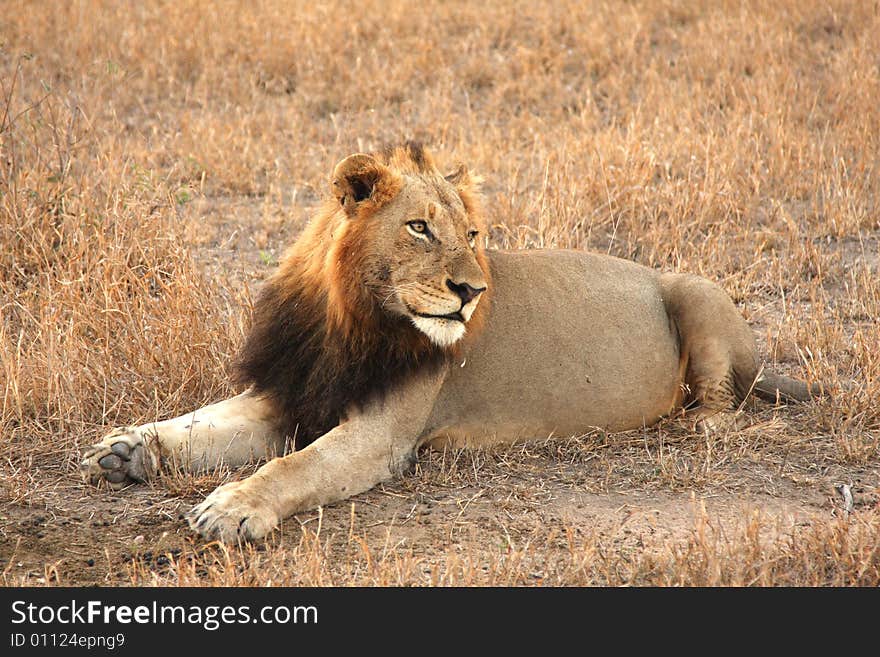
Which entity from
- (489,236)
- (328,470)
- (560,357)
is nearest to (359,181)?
(328,470)

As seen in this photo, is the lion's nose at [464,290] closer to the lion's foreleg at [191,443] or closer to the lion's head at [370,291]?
the lion's head at [370,291]

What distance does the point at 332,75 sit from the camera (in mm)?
9914

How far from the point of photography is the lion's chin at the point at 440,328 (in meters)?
3.97

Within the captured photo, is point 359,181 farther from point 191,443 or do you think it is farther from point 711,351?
point 711,351

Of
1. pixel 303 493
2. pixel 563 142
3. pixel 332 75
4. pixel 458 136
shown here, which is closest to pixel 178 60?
pixel 332 75

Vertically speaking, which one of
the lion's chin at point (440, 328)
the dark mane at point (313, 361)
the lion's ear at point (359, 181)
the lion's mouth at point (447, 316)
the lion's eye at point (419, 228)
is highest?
the lion's ear at point (359, 181)

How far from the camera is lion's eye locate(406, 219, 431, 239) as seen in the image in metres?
4.01

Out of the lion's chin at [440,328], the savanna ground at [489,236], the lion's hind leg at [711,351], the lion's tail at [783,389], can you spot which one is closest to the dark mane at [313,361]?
the lion's chin at [440,328]

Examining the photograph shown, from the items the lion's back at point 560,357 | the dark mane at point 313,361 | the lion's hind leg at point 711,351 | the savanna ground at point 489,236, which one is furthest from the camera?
the lion's hind leg at point 711,351

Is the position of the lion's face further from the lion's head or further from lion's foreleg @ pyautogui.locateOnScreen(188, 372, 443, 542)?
lion's foreleg @ pyautogui.locateOnScreen(188, 372, 443, 542)

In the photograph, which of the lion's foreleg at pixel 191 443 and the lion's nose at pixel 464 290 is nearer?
the lion's nose at pixel 464 290

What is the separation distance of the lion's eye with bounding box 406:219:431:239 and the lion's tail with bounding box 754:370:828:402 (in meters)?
1.93

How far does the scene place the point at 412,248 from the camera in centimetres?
399

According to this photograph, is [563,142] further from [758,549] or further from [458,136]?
[758,549]
